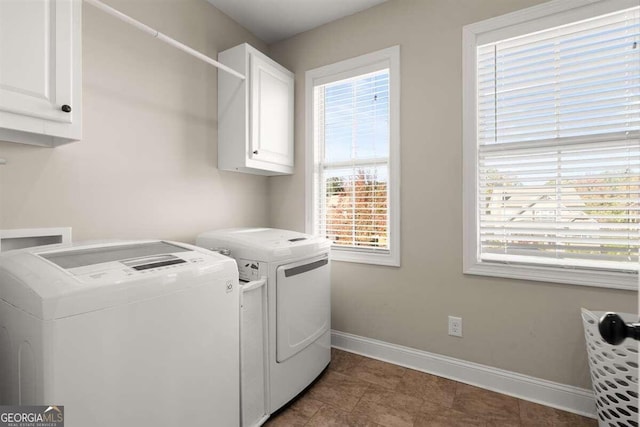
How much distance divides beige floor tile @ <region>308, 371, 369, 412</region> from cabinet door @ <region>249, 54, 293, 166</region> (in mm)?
1621

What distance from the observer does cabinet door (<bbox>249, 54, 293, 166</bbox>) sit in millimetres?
2252

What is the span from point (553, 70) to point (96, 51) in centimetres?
255

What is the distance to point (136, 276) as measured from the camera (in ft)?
3.39

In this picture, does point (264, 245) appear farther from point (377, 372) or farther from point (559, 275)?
point (559, 275)

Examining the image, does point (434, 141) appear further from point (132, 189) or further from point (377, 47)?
point (132, 189)

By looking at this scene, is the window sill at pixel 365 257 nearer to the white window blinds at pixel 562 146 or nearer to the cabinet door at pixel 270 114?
the white window blinds at pixel 562 146

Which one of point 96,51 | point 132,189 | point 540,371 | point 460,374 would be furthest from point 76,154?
point 540,371

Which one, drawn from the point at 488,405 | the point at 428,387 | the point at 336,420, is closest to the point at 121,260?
the point at 336,420

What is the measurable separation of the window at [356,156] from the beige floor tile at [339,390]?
0.84m

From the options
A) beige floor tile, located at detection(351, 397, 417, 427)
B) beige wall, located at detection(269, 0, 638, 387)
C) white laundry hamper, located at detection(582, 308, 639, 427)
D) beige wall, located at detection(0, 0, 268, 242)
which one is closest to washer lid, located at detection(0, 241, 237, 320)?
beige wall, located at detection(0, 0, 268, 242)

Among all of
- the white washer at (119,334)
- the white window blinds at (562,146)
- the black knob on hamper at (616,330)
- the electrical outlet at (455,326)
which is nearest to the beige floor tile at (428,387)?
the electrical outlet at (455,326)

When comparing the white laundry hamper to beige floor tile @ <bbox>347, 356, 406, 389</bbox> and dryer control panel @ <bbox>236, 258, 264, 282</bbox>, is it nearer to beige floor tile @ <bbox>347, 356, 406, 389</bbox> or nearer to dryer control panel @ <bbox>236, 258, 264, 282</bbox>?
beige floor tile @ <bbox>347, 356, 406, 389</bbox>

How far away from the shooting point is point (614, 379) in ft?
4.67

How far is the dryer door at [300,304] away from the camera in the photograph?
5.63 feet
